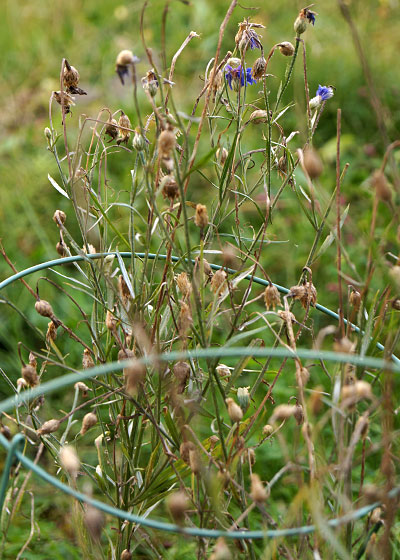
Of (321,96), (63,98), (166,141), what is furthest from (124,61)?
(321,96)

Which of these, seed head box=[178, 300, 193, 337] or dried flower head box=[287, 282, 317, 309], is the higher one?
seed head box=[178, 300, 193, 337]

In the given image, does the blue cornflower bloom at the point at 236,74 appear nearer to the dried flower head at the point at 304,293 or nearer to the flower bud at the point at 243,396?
the dried flower head at the point at 304,293

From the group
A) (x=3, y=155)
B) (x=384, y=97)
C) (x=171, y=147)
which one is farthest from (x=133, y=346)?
(x=384, y=97)

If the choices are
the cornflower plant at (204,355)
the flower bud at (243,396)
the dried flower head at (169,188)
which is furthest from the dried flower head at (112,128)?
the flower bud at (243,396)

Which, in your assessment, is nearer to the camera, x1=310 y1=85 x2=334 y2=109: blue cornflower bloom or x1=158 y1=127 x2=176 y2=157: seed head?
x1=158 y1=127 x2=176 y2=157: seed head

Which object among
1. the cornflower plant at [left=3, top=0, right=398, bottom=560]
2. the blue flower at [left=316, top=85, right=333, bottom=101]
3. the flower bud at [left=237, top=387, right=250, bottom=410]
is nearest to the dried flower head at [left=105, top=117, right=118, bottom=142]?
the cornflower plant at [left=3, top=0, right=398, bottom=560]

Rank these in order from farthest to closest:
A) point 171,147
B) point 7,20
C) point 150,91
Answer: point 7,20, point 150,91, point 171,147

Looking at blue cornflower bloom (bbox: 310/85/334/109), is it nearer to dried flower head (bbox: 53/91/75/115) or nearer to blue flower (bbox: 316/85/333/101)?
blue flower (bbox: 316/85/333/101)

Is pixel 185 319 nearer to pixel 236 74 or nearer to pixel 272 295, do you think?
pixel 272 295

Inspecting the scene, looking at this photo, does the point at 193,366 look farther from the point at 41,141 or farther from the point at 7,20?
the point at 7,20

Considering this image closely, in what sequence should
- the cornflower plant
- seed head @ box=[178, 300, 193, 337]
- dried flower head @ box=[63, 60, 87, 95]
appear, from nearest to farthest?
the cornflower plant < seed head @ box=[178, 300, 193, 337] < dried flower head @ box=[63, 60, 87, 95]

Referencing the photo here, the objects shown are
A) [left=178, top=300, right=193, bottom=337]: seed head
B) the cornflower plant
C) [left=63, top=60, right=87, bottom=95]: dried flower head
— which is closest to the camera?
the cornflower plant
